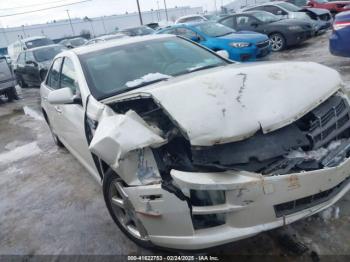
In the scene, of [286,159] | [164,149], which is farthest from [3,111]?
[286,159]

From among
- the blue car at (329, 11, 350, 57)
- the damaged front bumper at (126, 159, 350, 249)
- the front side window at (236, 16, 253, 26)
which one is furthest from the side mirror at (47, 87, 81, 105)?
the front side window at (236, 16, 253, 26)

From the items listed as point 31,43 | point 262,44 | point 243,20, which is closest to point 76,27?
point 31,43

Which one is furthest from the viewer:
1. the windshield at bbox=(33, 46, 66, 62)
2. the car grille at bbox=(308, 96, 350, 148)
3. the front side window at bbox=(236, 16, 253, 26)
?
the windshield at bbox=(33, 46, 66, 62)

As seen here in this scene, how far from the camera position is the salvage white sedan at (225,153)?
1.92 metres

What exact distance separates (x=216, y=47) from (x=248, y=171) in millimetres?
7732

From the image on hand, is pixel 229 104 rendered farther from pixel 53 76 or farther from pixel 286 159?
pixel 53 76

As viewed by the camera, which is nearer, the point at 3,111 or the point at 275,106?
the point at 275,106

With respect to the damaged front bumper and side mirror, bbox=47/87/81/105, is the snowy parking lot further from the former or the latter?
side mirror, bbox=47/87/81/105

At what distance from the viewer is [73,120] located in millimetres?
3318

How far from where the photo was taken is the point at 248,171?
1.92 metres

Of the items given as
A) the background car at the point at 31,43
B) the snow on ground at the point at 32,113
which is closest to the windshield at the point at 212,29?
the snow on ground at the point at 32,113

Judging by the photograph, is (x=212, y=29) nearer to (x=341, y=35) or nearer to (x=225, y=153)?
(x=341, y=35)

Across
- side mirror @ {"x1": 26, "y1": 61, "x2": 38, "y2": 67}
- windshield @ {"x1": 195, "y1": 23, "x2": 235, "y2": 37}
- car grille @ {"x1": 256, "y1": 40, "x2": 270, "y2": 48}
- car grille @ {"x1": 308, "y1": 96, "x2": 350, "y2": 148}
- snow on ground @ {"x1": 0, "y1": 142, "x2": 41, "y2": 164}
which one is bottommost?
snow on ground @ {"x1": 0, "y1": 142, "x2": 41, "y2": 164}

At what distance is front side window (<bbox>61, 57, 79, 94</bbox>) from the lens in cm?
337
